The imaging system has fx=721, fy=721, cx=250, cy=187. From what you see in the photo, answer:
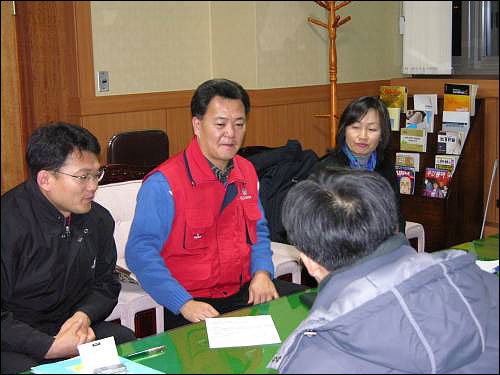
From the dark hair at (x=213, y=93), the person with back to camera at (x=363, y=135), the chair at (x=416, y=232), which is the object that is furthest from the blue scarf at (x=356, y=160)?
the dark hair at (x=213, y=93)

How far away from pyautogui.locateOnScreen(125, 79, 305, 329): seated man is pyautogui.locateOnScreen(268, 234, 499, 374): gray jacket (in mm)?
1040

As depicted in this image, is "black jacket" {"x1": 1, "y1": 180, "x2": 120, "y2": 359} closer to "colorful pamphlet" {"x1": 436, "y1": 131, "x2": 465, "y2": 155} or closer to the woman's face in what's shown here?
the woman's face

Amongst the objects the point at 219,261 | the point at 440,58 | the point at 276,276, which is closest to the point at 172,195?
the point at 219,261

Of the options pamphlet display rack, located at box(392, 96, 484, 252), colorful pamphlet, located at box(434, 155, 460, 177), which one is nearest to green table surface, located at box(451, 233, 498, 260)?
pamphlet display rack, located at box(392, 96, 484, 252)

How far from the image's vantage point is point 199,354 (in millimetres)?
1633

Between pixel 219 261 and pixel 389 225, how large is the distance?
1154mm

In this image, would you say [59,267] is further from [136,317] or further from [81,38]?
[81,38]

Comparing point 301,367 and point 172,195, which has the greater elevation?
point 172,195

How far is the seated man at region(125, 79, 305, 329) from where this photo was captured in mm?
2359

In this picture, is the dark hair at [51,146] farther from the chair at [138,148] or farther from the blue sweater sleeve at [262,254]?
the chair at [138,148]

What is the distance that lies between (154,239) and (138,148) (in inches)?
56.5

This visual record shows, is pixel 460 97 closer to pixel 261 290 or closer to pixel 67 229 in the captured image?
pixel 261 290

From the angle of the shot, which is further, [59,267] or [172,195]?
[172,195]

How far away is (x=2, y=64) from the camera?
4.20 meters
